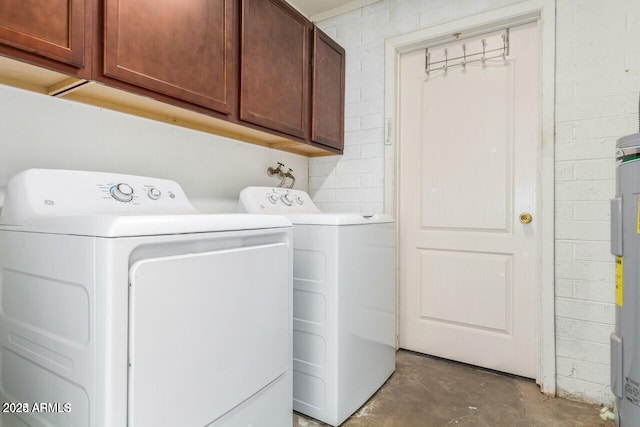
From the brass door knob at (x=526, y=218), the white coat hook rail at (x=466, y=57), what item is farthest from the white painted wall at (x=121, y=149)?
the brass door knob at (x=526, y=218)

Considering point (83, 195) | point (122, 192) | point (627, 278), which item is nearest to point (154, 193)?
point (122, 192)

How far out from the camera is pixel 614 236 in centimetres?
124

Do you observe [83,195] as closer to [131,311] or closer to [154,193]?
[154,193]

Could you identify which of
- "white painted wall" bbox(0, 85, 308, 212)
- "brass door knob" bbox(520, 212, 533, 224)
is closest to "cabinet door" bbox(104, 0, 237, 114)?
"white painted wall" bbox(0, 85, 308, 212)

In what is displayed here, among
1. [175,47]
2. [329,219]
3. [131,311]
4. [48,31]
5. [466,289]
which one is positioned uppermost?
[175,47]

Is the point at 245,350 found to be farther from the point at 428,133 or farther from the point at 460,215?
the point at 428,133

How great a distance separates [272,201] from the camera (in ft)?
6.74

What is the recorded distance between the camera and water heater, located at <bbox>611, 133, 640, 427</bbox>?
3.76ft

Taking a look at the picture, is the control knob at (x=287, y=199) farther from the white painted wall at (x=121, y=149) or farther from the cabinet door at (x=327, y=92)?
the cabinet door at (x=327, y=92)

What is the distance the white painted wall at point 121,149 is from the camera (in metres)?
1.25

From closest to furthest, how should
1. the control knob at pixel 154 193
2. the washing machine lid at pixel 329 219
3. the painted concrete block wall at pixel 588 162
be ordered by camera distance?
the control knob at pixel 154 193
the washing machine lid at pixel 329 219
the painted concrete block wall at pixel 588 162

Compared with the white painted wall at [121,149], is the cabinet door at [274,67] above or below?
above

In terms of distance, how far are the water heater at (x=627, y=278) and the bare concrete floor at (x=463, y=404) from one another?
468 mm

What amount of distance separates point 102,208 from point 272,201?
954mm
